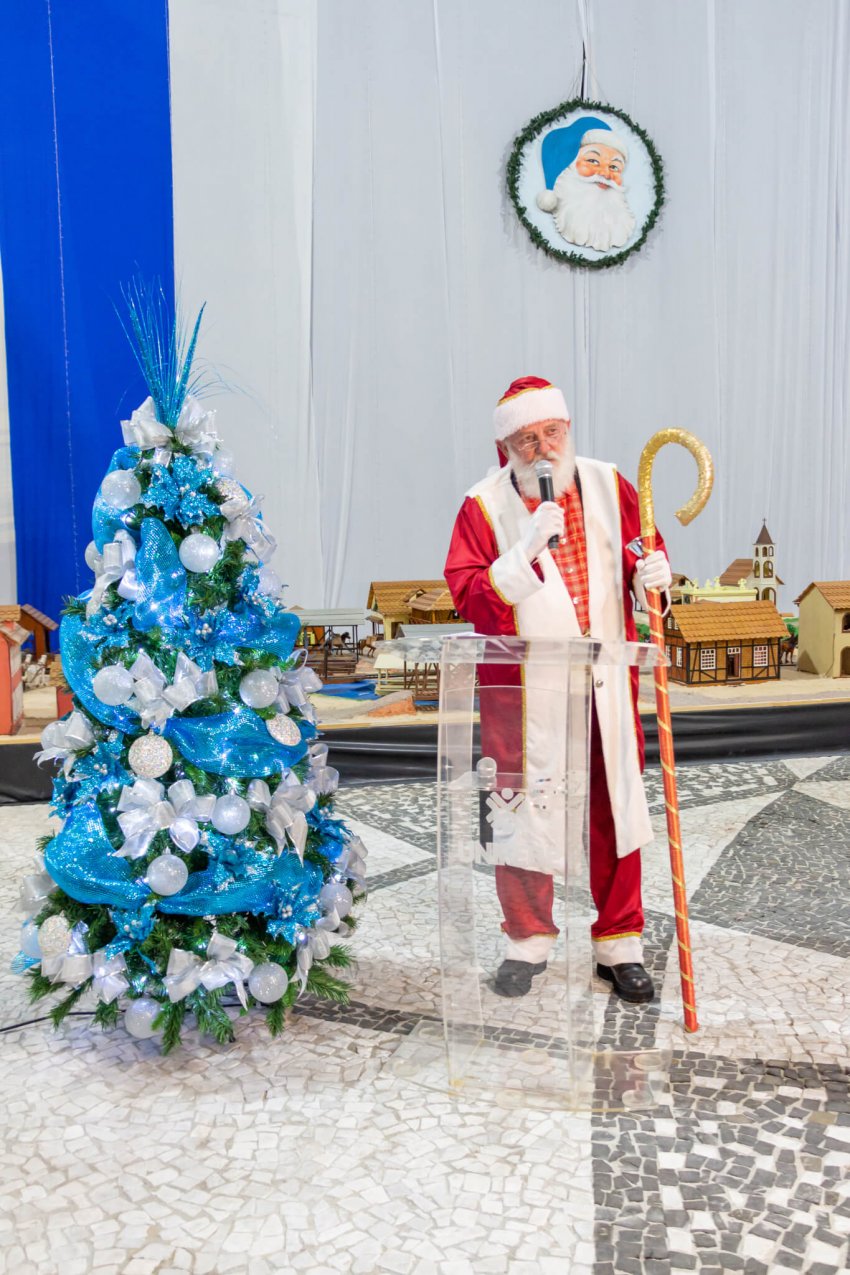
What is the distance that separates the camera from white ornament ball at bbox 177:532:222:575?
193 cm

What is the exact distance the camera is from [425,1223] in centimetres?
151

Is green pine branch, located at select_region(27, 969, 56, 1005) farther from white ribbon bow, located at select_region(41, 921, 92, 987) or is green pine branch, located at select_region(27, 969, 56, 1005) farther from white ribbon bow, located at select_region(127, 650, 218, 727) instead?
white ribbon bow, located at select_region(127, 650, 218, 727)

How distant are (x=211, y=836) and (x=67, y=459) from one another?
450 centimetres

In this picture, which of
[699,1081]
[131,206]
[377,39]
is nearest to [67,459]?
[131,206]

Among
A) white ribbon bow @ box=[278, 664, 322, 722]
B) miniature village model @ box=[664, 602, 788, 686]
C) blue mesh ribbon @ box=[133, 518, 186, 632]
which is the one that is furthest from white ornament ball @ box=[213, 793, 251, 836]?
miniature village model @ box=[664, 602, 788, 686]

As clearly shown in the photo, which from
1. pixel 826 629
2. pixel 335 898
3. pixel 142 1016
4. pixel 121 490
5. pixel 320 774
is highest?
pixel 121 490

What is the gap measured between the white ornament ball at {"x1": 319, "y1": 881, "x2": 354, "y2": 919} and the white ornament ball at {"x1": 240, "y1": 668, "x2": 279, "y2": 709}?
0.45 metres

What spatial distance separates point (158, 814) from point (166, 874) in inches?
4.4

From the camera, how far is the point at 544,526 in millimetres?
1982

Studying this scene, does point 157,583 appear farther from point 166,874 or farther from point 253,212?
point 253,212

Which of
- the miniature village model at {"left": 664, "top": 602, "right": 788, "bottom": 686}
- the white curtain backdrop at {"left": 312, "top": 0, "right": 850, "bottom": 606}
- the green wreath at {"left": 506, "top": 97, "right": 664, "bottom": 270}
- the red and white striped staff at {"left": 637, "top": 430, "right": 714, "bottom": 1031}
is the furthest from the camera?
the green wreath at {"left": 506, "top": 97, "right": 664, "bottom": 270}

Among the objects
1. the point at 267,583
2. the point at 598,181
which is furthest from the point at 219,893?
the point at 598,181

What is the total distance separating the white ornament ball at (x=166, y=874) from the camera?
1871 millimetres

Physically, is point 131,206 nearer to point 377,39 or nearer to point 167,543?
point 377,39
